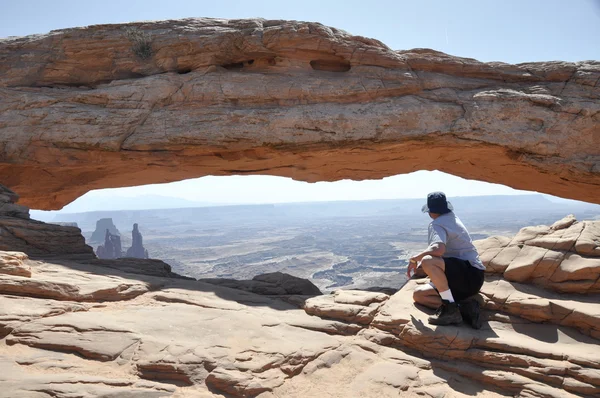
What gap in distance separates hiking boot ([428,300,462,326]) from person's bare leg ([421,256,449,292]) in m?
0.45

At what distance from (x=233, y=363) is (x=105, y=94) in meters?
12.8

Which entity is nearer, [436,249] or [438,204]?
[436,249]

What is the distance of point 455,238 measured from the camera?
30.4 feet

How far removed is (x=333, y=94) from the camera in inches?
608

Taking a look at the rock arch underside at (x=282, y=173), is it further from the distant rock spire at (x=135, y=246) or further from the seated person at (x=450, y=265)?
the distant rock spire at (x=135, y=246)

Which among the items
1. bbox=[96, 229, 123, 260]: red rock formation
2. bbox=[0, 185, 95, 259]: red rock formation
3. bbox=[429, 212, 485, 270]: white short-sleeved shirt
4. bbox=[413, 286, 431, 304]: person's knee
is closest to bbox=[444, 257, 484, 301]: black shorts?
bbox=[429, 212, 485, 270]: white short-sleeved shirt

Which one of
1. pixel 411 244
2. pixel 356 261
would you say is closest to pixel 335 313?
pixel 356 261

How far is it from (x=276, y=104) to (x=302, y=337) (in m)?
9.59

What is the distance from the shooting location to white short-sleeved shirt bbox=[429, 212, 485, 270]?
915 cm

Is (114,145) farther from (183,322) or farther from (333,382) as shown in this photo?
(333,382)

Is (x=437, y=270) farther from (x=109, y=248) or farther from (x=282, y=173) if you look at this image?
(x=109, y=248)

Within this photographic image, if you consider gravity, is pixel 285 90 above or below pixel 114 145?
above

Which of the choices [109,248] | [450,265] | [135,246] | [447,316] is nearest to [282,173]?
[450,265]

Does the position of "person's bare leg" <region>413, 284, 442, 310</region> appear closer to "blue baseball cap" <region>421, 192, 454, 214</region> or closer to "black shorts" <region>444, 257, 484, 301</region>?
"black shorts" <region>444, 257, 484, 301</region>
